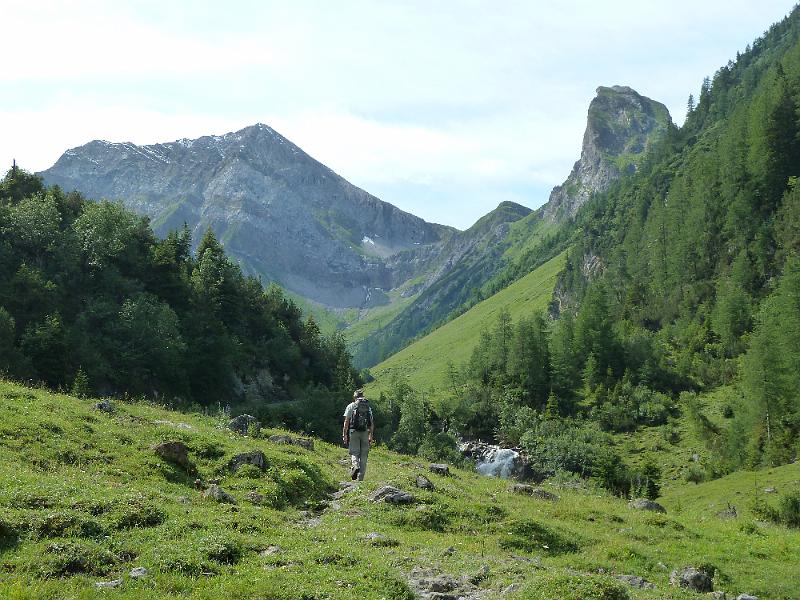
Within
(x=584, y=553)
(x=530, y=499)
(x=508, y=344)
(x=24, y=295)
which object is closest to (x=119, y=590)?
(x=584, y=553)

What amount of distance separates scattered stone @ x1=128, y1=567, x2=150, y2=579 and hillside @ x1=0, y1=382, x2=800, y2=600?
9cm

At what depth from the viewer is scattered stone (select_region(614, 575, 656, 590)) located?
59.6ft

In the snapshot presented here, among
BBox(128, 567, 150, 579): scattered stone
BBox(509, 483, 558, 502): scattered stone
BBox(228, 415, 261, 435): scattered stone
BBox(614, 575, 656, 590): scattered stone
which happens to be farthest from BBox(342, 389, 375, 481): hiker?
BBox(128, 567, 150, 579): scattered stone

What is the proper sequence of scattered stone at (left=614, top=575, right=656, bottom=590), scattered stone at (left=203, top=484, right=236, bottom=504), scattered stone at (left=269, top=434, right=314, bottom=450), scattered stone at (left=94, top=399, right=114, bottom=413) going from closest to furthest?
scattered stone at (left=614, top=575, right=656, bottom=590) < scattered stone at (left=203, top=484, right=236, bottom=504) < scattered stone at (left=94, top=399, right=114, bottom=413) < scattered stone at (left=269, top=434, right=314, bottom=450)

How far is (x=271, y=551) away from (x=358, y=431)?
10.4 m

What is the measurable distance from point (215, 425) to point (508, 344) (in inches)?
5334

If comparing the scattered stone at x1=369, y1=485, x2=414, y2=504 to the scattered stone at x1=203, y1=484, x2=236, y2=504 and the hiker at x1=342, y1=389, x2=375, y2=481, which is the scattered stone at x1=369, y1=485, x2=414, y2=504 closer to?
the hiker at x1=342, y1=389, x2=375, y2=481

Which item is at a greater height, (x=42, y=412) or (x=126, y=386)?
(x=42, y=412)

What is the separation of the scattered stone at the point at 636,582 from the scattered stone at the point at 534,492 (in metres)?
11.0

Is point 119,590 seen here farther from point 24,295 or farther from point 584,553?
point 24,295

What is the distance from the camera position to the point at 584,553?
20781 mm

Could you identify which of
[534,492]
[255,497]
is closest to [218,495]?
[255,497]

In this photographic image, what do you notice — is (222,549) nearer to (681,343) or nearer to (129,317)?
(129,317)

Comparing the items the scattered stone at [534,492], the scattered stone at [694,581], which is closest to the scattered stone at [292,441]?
the scattered stone at [534,492]
